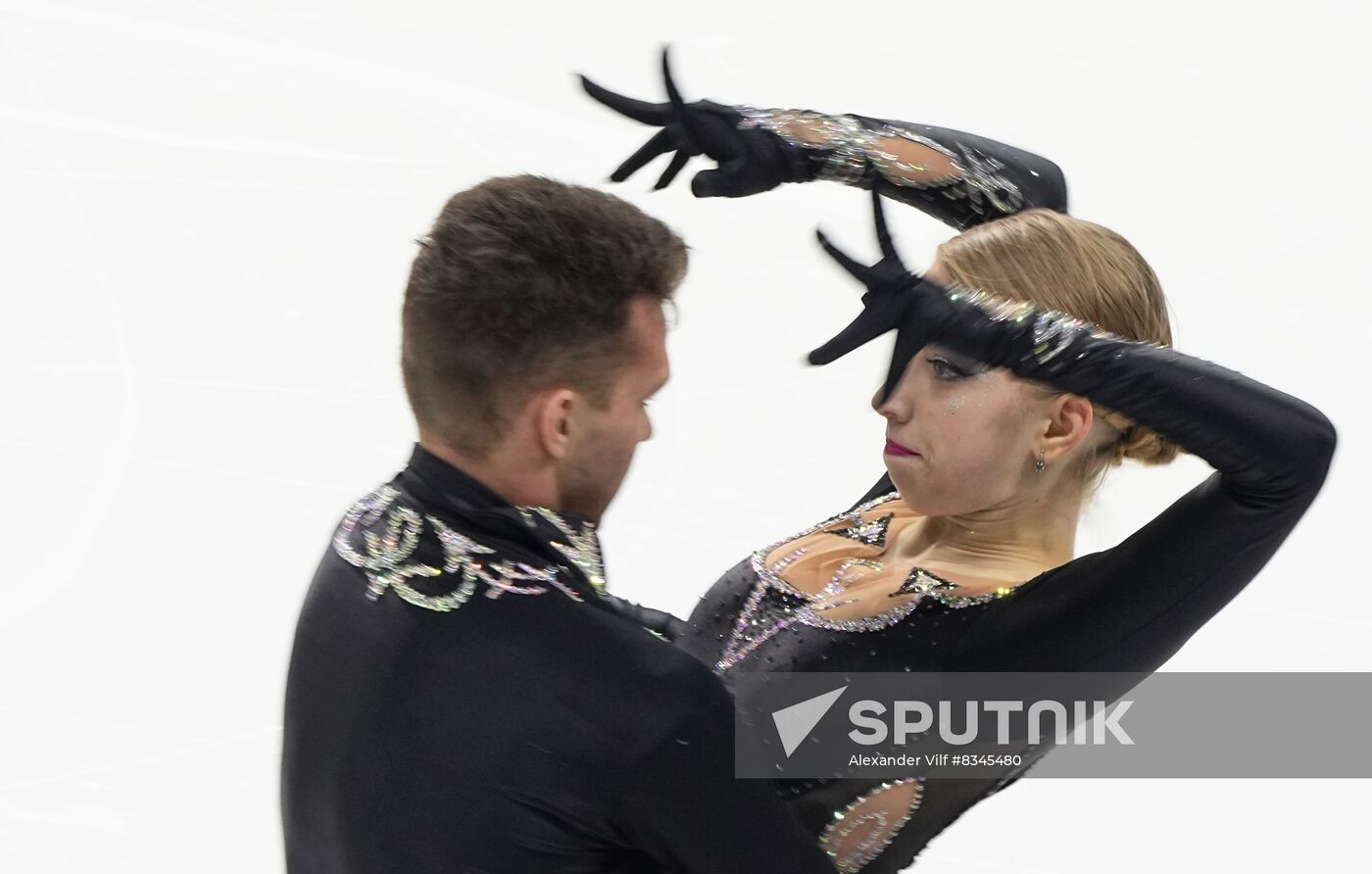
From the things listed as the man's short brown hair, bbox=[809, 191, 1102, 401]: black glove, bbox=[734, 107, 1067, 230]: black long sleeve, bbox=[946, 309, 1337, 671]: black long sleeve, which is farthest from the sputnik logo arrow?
bbox=[734, 107, 1067, 230]: black long sleeve

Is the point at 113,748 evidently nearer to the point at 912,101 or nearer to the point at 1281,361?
the point at 912,101

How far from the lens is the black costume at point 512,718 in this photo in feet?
6.70

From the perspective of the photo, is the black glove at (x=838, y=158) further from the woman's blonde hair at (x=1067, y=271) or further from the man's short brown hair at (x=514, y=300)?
the man's short brown hair at (x=514, y=300)

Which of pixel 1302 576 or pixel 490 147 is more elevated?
pixel 490 147

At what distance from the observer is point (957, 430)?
8.07 ft

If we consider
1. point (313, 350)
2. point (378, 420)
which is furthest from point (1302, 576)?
point (313, 350)

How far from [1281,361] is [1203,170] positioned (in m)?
0.79

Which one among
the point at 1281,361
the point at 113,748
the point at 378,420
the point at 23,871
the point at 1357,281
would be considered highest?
the point at 1357,281

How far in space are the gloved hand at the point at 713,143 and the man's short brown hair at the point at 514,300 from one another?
44 centimetres

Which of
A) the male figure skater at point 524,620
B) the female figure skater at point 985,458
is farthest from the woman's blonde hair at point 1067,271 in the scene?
the male figure skater at point 524,620

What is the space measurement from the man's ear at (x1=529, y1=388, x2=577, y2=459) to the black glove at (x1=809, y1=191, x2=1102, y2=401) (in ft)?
1.12

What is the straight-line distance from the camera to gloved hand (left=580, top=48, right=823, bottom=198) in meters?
2.56

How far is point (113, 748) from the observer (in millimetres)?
4543

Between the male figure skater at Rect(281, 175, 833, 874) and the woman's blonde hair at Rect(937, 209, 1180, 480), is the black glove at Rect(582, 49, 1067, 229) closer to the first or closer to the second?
the woman's blonde hair at Rect(937, 209, 1180, 480)
